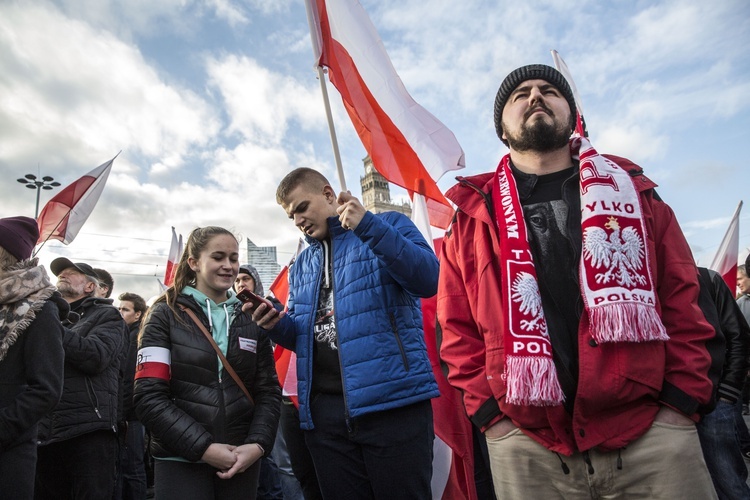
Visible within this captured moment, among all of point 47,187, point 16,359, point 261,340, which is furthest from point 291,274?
point 47,187

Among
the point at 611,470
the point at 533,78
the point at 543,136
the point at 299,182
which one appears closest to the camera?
the point at 611,470

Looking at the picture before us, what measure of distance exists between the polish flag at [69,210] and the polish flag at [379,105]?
5051mm

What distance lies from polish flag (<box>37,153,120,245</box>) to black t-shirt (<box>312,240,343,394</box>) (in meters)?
5.15

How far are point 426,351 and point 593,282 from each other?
103 cm

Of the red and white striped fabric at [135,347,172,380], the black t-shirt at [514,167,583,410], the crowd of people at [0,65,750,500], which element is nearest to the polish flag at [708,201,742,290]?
the crowd of people at [0,65,750,500]

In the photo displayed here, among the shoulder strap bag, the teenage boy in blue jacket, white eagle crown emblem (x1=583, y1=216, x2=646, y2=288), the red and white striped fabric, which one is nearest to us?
white eagle crown emblem (x1=583, y1=216, x2=646, y2=288)

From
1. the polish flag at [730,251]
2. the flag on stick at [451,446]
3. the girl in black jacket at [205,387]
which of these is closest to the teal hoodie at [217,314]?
the girl in black jacket at [205,387]

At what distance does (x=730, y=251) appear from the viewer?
24.1 ft

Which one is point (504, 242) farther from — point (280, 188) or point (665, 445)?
point (280, 188)

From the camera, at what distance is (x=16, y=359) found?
257 cm

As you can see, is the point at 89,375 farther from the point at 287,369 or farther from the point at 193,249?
the point at 287,369

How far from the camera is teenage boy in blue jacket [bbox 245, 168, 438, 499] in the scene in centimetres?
239

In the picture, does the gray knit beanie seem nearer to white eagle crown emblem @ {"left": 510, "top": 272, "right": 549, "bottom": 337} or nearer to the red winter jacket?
the red winter jacket

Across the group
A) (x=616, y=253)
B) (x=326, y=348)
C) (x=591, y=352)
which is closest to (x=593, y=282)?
(x=616, y=253)
